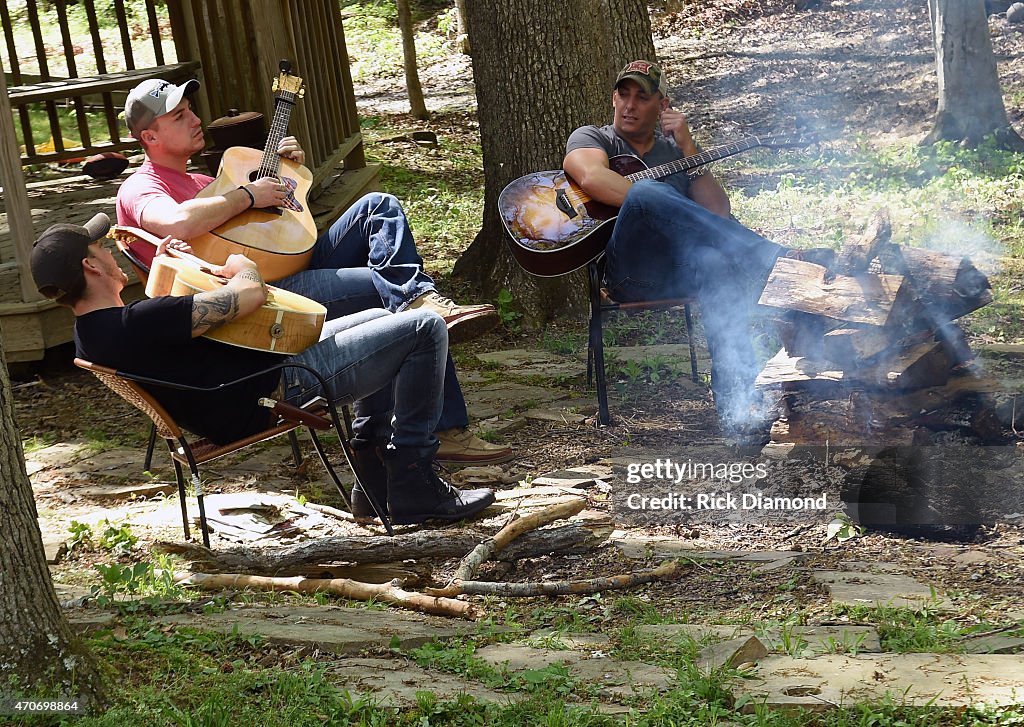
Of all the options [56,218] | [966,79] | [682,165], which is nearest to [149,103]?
[682,165]

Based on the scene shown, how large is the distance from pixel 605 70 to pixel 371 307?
8.28 ft

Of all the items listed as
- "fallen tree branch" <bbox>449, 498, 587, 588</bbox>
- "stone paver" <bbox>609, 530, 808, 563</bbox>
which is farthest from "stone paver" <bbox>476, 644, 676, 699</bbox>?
"stone paver" <bbox>609, 530, 808, 563</bbox>

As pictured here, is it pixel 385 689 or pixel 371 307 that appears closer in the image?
pixel 385 689

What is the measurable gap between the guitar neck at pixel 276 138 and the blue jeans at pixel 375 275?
399 millimetres

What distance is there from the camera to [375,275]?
462cm

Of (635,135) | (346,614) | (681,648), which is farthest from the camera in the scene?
Answer: (635,135)

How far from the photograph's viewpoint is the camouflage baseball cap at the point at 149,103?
4.43m

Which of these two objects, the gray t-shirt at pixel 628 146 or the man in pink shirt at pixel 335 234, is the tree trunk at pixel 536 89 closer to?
the gray t-shirt at pixel 628 146

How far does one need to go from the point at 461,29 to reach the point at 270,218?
12.0m

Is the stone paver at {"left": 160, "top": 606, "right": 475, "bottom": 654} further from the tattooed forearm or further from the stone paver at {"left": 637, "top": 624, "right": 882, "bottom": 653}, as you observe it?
the tattooed forearm

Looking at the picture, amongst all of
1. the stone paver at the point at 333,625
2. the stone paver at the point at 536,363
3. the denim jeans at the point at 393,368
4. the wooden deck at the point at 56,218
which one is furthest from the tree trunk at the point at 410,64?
the stone paver at the point at 333,625

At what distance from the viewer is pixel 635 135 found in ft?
17.1

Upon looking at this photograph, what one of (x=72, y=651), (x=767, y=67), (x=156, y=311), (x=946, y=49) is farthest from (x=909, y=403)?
(x=767, y=67)

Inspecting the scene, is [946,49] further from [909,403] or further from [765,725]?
[765,725]
